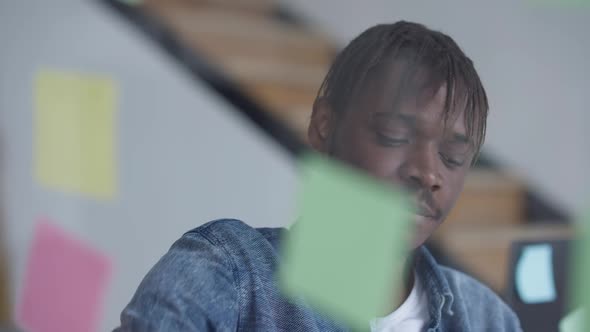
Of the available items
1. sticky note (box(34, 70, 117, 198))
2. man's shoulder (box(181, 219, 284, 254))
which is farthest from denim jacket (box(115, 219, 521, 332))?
sticky note (box(34, 70, 117, 198))

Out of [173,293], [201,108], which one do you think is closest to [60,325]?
[201,108]

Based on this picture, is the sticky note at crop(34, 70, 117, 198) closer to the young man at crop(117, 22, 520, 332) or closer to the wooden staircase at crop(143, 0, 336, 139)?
the wooden staircase at crop(143, 0, 336, 139)

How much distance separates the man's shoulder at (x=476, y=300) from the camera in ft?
1.24

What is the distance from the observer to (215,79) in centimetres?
70

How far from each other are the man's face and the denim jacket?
67mm

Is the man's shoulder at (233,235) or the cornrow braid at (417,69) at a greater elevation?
the cornrow braid at (417,69)

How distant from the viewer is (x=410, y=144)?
11.6 inches

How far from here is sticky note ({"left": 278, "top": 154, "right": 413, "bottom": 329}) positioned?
0.96 ft

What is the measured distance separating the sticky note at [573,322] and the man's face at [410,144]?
0.29 ft

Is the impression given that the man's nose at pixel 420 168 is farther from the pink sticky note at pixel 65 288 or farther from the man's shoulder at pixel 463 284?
the pink sticky note at pixel 65 288

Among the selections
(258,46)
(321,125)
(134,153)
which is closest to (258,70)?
(258,46)

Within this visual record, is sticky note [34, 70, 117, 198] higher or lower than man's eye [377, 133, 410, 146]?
lower

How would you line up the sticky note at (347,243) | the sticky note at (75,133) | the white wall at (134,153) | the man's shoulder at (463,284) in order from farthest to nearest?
the sticky note at (75,133) → the white wall at (134,153) → the man's shoulder at (463,284) → the sticky note at (347,243)

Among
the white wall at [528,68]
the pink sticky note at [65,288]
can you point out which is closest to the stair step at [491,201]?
the white wall at [528,68]
